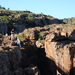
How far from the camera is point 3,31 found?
2939 centimetres

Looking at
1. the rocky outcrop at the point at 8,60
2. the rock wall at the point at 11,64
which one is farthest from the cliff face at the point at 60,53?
the rocky outcrop at the point at 8,60

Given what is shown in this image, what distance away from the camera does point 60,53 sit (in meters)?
15.5

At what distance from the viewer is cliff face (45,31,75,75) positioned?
598 inches

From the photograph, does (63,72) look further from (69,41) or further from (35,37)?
(35,37)

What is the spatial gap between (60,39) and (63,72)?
3.84m

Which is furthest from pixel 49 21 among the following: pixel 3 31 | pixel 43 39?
pixel 43 39

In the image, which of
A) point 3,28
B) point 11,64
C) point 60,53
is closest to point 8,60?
point 11,64

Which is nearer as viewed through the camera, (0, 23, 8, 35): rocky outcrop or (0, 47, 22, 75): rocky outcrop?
(0, 47, 22, 75): rocky outcrop

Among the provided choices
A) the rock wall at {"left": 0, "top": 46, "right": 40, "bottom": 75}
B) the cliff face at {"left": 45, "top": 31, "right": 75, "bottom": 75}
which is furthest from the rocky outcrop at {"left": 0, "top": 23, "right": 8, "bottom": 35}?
the rock wall at {"left": 0, "top": 46, "right": 40, "bottom": 75}

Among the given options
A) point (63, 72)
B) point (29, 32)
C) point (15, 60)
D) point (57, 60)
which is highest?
point (29, 32)

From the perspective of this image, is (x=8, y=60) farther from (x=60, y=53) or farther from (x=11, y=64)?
(x=60, y=53)

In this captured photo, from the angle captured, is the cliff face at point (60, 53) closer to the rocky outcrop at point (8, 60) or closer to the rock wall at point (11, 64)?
the rock wall at point (11, 64)

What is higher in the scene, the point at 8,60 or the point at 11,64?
the point at 8,60

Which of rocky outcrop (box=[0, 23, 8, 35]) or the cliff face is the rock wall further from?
rocky outcrop (box=[0, 23, 8, 35])
